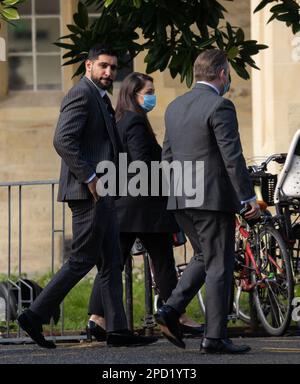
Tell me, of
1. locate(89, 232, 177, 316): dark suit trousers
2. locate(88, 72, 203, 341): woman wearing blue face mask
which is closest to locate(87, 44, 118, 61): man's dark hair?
locate(88, 72, 203, 341): woman wearing blue face mask

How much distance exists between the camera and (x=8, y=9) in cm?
1140

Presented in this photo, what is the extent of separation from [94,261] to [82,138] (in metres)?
0.74

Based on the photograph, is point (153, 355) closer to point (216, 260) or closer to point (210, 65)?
point (216, 260)

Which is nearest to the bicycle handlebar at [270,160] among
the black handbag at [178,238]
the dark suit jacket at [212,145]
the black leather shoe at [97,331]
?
the black handbag at [178,238]

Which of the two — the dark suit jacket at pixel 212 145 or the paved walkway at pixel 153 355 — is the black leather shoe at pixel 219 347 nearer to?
the paved walkway at pixel 153 355

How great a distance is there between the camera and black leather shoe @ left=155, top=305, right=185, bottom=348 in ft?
33.9

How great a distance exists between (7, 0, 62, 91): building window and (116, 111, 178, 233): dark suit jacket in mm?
8635

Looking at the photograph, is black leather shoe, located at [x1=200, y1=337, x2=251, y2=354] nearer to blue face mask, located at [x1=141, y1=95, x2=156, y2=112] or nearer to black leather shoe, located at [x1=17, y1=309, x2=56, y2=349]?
black leather shoe, located at [x1=17, y1=309, x2=56, y2=349]

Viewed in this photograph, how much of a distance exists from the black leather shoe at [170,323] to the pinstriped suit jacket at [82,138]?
81 cm

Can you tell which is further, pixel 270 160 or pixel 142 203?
pixel 270 160

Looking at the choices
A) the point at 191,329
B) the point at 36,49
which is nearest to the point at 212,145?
the point at 191,329

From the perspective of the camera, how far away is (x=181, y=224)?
10.5m
